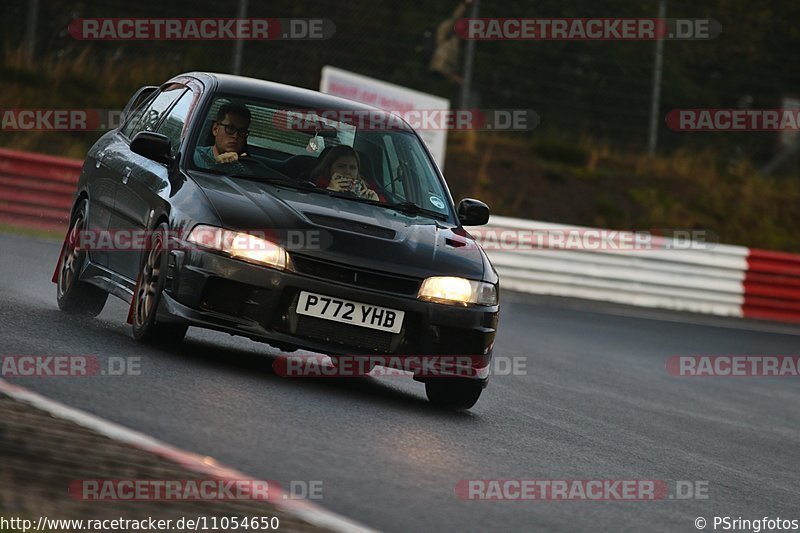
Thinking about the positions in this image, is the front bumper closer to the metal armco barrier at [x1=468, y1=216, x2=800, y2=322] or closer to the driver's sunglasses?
the driver's sunglasses

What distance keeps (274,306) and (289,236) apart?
37 cm

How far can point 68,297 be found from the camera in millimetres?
10156

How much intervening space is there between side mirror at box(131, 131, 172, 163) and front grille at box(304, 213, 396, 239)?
1.13m

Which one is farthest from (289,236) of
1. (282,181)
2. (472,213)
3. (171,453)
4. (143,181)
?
(171,453)

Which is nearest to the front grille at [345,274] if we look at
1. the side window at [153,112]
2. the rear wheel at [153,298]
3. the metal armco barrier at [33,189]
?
the rear wheel at [153,298]

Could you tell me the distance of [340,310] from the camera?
7949 mm

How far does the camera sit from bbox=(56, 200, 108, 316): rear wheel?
10039 millimetres

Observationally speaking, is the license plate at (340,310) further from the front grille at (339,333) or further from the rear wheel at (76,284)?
the rear wheel at (76,284)

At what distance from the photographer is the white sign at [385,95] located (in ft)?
77.0

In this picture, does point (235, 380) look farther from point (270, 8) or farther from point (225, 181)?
point (270, 8)

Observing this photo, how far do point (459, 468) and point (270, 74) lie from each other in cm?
1853

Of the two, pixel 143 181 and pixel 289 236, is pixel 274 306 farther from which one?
pixel 143 181

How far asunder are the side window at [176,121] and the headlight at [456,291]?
188cm

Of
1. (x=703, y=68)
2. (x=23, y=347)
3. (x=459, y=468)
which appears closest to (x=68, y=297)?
(x=23, y=347)
